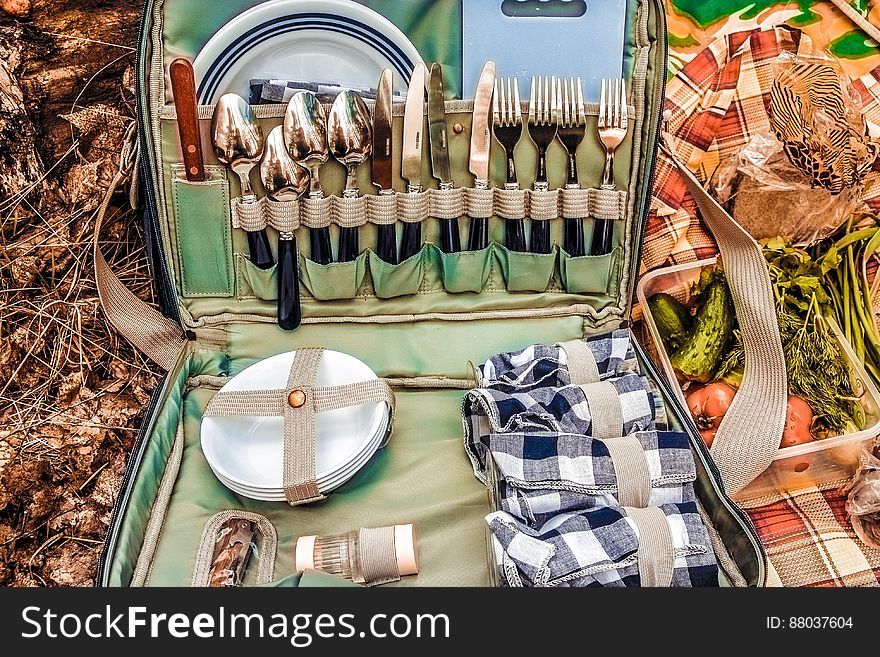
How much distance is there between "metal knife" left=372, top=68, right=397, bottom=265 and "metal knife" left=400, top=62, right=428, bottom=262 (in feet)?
0.06

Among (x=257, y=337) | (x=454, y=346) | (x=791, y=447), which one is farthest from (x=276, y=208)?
(x=791, y=447)

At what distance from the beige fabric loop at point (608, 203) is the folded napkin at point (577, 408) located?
26 centimetres

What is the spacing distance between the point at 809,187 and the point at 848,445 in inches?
16.7

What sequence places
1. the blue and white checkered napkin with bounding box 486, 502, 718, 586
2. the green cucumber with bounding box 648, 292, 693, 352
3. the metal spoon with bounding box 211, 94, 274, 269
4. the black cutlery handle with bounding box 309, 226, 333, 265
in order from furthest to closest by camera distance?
the green cucumber with bounding box 648, 292, 693, 352 → the black cutlery handle with bounding box 309, 226, 333, 265 → the metal spoon with bounding box 211, 94, 274, 269 → the blue and white checkered napkin with bounding box 486, 502, 718, 586

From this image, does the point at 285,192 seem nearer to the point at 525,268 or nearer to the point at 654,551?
the point at 525,268

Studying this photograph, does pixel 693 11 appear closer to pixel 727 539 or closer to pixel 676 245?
pixel 676 245

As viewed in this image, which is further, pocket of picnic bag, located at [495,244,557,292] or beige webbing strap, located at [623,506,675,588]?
pocket of picnic bag, located at [495,244,557,292]

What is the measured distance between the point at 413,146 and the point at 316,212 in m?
0.16

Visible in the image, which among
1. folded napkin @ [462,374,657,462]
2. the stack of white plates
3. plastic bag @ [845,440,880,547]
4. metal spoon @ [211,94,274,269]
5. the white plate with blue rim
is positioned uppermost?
the white plate with blue rim

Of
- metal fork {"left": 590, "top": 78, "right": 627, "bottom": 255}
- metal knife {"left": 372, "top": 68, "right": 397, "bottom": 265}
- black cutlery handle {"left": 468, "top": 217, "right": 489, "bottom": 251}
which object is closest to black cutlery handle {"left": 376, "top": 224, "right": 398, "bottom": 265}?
metal knife {"left": 372, "top": 68, "right": 397, "bottom": 265}

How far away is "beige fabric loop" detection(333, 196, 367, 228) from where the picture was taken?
1.02 m

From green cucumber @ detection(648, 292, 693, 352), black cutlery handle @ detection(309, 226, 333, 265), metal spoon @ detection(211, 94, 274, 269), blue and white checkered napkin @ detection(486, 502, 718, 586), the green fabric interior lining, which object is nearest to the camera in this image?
blue and white checkered napkin @ detection(486, 502, 718, 586)

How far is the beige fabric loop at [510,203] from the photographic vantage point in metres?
1.03

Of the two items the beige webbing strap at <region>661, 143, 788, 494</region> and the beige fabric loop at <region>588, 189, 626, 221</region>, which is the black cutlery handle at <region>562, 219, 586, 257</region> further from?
the beige webbing strap at <region>661, 143, 788, 494</region>
